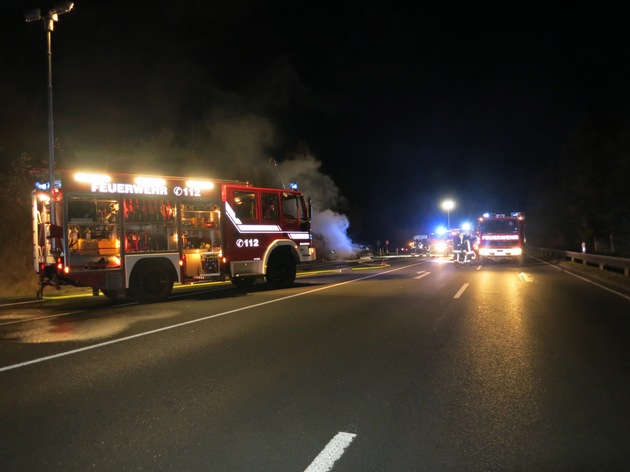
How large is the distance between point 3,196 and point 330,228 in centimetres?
2080

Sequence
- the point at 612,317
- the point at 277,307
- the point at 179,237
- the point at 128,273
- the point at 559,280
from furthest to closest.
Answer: the point at 559,280, the point at 179,237, the point at 128,273, the point at 277,307, the point at 612,317

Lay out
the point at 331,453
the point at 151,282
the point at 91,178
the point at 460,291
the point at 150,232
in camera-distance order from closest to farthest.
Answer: the point at 331,453, the point at 91,178, the point at 151,282, the point at 150,232, the point at 460,291

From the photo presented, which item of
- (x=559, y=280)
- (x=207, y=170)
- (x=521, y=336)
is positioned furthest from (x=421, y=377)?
(x=207, y=170)

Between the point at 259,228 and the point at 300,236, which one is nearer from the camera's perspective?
the point at 259,228

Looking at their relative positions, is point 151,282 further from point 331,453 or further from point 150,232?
point 331,453

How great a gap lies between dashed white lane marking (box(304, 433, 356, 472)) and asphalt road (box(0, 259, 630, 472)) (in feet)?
0.05

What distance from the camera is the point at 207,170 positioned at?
90.0 feet

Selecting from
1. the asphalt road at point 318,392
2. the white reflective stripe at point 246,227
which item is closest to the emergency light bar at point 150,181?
the white reflective stripe at point 246,227

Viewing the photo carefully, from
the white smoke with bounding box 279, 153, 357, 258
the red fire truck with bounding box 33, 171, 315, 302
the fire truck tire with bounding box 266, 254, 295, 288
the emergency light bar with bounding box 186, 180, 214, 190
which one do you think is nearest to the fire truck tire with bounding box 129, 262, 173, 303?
the red fire truck with bounding box 33, 171, 315, 302

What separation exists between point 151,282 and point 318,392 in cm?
828

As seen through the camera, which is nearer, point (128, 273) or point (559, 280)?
point (128, 273)

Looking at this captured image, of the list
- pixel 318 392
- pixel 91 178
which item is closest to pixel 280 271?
pixel 91 178

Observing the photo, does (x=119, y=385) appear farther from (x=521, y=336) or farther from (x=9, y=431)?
(x=521, y=336)

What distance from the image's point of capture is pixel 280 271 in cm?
1524
